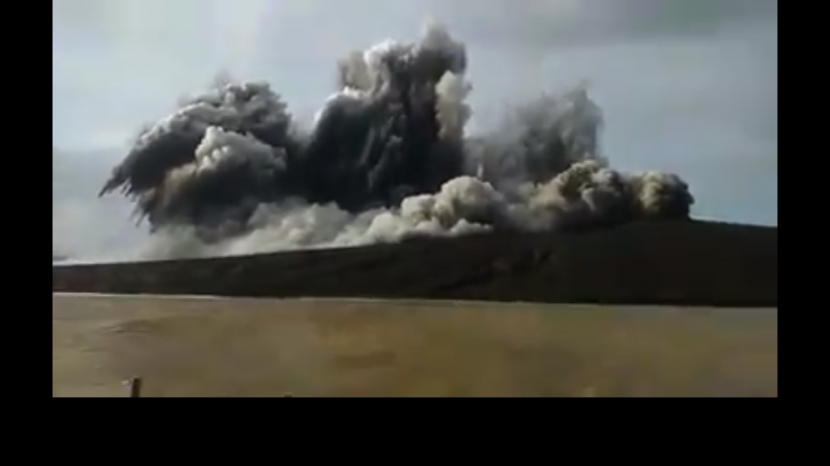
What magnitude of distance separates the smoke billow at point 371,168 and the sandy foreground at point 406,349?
0.14 m

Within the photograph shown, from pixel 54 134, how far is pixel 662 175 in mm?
1101

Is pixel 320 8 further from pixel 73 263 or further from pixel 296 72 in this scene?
pixel 73 263

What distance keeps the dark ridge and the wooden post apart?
6.3 inches

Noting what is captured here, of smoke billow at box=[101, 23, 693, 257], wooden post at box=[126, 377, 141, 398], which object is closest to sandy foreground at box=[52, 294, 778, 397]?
wooden post at box=[126, 377, 141, 398]

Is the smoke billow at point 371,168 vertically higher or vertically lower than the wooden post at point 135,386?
higher

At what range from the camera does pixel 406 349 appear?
5.45 feet

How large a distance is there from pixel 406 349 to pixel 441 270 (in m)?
0.16

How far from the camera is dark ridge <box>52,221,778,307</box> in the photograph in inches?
66.3

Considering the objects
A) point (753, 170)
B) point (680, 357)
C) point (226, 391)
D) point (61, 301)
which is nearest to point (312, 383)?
point (226, 391)

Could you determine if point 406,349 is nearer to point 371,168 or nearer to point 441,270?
point 441,270

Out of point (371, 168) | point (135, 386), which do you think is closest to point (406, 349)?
point (371, 168)

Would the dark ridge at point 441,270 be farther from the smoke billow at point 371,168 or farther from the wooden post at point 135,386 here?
the wooden post at point 135,386

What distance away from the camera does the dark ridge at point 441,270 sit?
168cm

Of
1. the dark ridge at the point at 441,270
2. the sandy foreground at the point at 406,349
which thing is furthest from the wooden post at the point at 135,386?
the dark ridge at the point at 441,270
